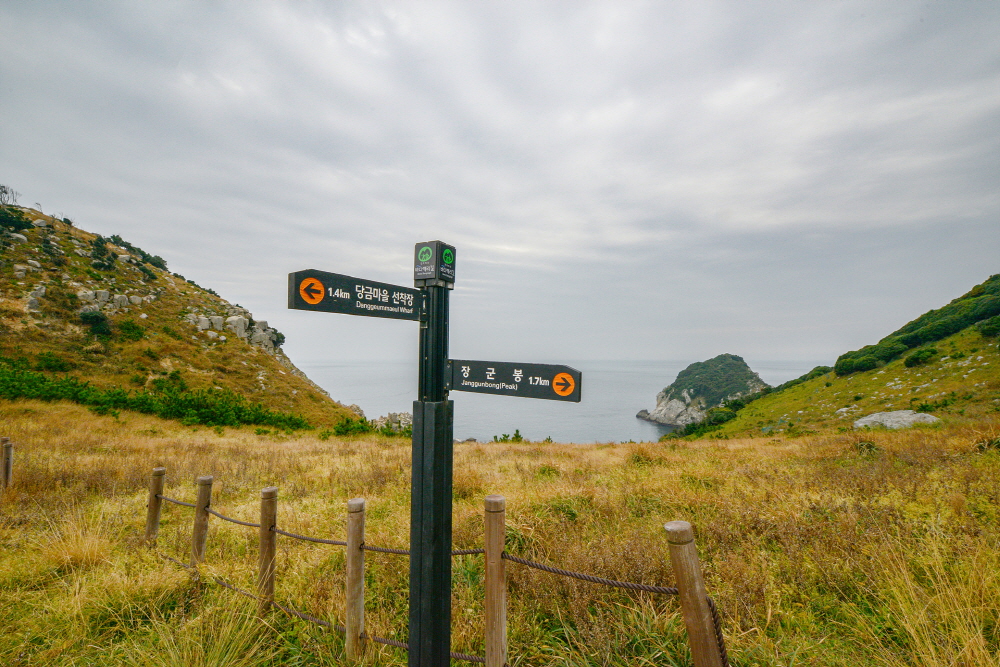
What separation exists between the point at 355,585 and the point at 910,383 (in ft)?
119

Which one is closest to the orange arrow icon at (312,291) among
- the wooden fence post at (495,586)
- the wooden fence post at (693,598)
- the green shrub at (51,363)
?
the wooden fence post at (495,586)

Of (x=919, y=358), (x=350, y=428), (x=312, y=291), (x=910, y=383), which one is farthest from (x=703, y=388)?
(x=312, y=291)

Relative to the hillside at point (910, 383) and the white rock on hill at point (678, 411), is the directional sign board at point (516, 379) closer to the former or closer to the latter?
the hillside at point (910, 383)

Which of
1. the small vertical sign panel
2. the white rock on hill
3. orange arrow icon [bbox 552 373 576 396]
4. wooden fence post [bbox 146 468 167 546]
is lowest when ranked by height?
the white rock on hill

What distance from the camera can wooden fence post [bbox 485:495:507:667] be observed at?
2664 mm

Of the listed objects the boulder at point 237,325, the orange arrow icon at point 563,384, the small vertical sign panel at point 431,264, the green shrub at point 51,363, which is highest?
the boulder at point 237,325

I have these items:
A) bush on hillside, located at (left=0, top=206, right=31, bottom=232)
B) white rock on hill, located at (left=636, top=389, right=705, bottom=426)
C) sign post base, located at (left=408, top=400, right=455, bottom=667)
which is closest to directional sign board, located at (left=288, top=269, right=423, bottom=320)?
sign post base, located at (left=408, top=400, right=455, bottom=667)

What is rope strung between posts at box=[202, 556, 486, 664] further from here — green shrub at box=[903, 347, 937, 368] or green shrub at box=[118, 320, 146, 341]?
green shrub at box=[903, 347, 937, 368]

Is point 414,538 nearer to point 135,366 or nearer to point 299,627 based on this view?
point 299,627

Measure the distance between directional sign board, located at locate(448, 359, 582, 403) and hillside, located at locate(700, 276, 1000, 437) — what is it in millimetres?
24014

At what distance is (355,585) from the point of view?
3.31 meters

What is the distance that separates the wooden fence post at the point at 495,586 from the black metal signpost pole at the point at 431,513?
255 mm

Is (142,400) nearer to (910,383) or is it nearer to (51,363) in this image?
(51,363)

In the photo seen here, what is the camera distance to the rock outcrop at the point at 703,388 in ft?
306
